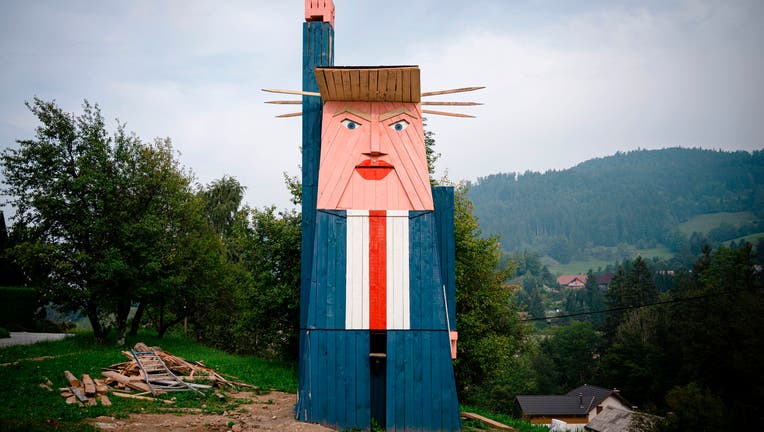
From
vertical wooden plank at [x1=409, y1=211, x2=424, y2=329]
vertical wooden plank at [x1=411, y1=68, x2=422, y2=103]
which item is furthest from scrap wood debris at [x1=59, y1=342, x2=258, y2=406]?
vertical wooden plank at [x1=411, y1=68, x2=422, y2=103]

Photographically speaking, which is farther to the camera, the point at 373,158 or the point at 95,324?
the point at 95,324

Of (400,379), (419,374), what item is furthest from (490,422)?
(400,379)

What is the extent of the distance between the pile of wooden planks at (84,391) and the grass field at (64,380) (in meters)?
0.16

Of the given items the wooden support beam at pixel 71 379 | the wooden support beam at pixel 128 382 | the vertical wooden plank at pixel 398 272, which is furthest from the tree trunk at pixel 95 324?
the vertical wooden plank at pixel 398 272

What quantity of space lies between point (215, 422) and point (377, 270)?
163 inches

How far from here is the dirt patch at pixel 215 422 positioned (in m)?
9.27

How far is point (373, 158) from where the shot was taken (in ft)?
→ 34.7

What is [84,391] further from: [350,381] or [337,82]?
[337,82]

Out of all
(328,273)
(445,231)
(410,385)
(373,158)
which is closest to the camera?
(410,385)

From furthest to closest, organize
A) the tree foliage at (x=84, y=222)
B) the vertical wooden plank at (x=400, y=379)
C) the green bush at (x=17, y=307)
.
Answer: the green bush at (x=17, y=307) < the tree foliage at (x=84, y=222) < the vertical wooden plank at (x=400, y=379)

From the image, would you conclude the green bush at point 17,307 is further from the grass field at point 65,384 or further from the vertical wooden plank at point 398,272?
the vertical wooden plank at point 398,272

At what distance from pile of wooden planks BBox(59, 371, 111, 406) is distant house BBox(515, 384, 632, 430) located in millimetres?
35440

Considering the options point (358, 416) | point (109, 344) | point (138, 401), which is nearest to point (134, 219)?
point (109, 344)

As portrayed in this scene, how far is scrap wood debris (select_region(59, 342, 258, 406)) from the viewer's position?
36.4ft
